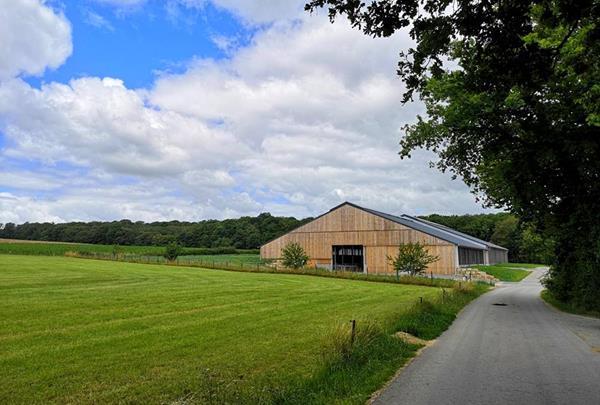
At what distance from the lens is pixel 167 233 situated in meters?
133

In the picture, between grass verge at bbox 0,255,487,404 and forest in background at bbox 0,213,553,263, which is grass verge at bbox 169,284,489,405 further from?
forest in background at bbox 0,213,553,263

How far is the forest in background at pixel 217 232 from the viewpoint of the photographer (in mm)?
118838

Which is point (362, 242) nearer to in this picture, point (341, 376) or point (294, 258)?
point (294, 258)

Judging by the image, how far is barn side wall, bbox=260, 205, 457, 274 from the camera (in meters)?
52.9

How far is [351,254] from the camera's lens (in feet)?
194

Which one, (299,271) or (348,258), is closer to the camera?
(299,271)

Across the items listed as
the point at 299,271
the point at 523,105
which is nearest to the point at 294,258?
the point at 299,271

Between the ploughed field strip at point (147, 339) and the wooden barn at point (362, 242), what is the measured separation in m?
29.8

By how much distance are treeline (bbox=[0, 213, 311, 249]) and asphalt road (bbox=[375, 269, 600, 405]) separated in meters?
105

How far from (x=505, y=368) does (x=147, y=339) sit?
8.97 meters

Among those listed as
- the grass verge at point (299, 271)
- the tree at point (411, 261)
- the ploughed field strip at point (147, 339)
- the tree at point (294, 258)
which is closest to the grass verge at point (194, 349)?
the ploughed field strip at point (147, 339)

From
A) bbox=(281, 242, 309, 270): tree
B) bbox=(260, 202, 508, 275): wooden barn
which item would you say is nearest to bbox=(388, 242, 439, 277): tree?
bbox=(260, 202, 508, 275): wooden barn

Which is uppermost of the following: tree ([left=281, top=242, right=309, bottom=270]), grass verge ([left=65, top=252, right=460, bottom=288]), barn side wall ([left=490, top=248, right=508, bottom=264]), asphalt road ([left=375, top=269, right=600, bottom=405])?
barn side wall ([left=490, top=248, right=508, bottom=264])

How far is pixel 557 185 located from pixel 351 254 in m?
39.6
